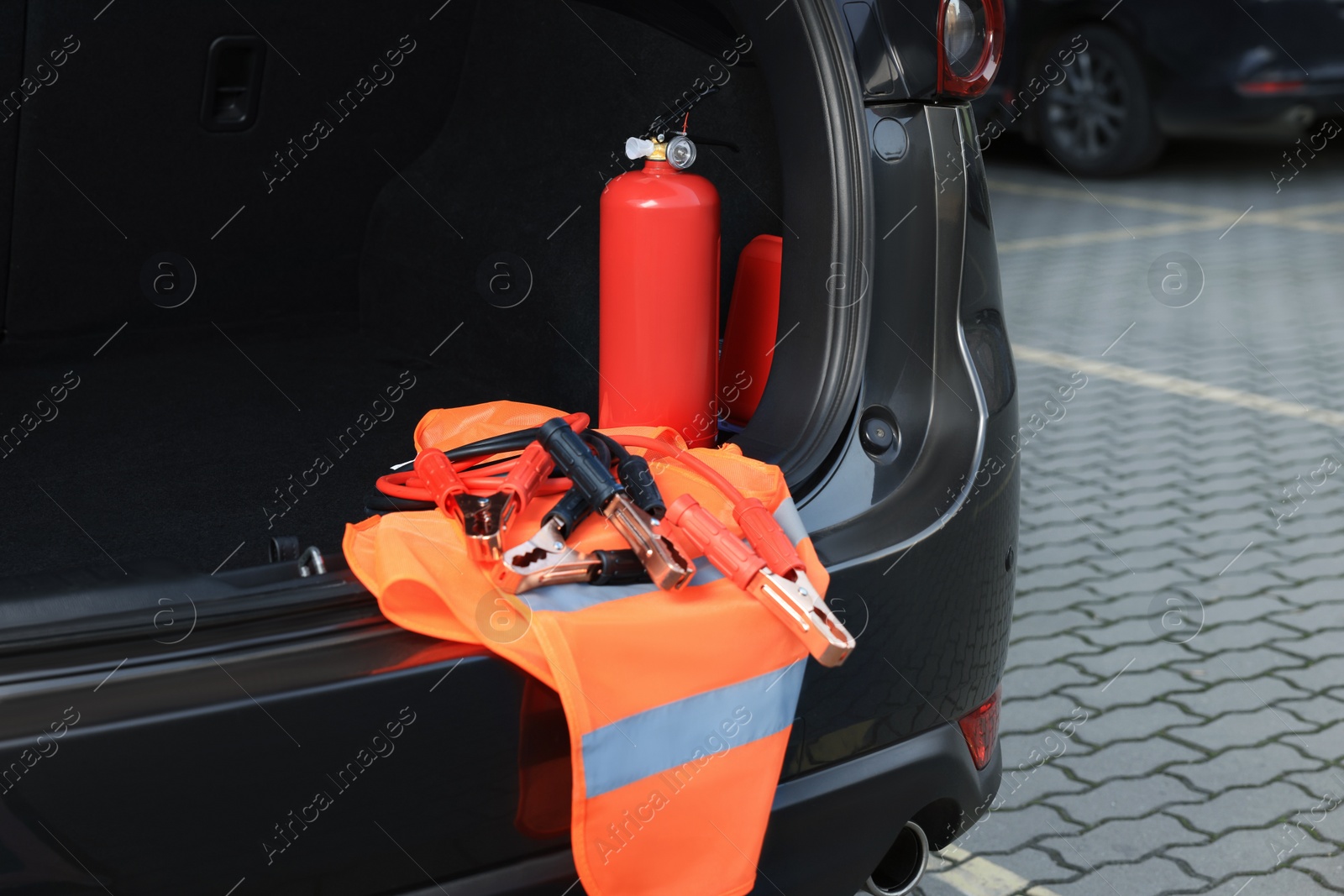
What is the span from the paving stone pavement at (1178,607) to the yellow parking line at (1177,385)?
0.04 metres

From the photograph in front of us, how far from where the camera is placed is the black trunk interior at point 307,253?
196 centimetres

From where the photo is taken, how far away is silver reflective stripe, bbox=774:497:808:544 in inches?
52.0

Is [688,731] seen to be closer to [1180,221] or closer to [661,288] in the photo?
[661,288]

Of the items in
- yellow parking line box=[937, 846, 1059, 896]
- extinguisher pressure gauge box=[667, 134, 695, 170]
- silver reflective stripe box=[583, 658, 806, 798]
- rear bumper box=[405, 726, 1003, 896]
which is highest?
extinguisher pressure gauge box=[667, 134, 695, 170]

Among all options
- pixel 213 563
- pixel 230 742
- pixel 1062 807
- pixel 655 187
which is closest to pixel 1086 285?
pixel 1062 807

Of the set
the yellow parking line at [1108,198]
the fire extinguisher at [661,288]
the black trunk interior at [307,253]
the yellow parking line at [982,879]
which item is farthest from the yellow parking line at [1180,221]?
the fire extinguisher at [661,288]

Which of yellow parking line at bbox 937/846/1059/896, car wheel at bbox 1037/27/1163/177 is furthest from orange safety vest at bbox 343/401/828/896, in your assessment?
car wheel at bbox 1037/27/1163/177

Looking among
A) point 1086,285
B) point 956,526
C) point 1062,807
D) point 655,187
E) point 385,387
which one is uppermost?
point 655,187

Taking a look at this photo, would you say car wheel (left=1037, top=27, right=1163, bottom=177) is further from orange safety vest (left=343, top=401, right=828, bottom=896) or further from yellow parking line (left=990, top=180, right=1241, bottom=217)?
orange safety vest (left=343, top=401, right=828, bottom=896)

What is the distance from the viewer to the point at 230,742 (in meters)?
1.06

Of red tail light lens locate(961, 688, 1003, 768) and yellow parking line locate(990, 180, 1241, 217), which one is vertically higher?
red tail light lens locate(961, 688, 1003, 768)

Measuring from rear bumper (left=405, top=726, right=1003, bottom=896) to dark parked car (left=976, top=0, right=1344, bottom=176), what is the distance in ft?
15.5

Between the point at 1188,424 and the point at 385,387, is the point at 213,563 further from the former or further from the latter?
the point at 1188,424

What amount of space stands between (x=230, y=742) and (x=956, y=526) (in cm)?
80
